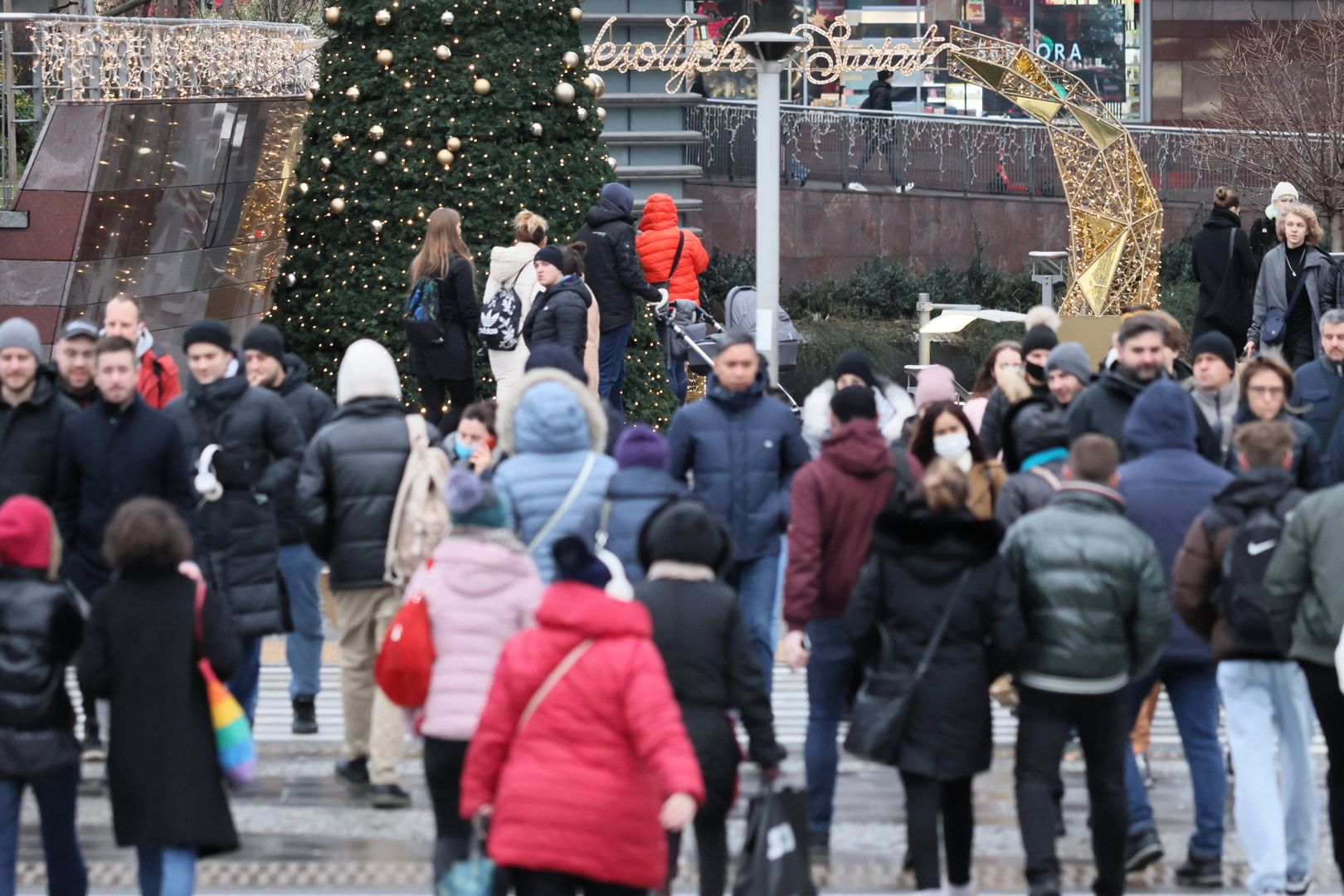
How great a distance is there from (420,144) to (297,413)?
6.39m

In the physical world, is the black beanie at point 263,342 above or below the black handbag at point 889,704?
above

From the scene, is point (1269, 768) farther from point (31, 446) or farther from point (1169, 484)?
point (31, 446)

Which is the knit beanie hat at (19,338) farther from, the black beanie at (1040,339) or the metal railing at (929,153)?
the metal railing at (929,153)

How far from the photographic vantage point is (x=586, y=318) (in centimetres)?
1391

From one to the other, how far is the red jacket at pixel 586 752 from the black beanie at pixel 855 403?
2436 mm

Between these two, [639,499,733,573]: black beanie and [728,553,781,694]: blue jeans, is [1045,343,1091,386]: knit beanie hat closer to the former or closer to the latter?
[728,553,781,694]: blue jeans

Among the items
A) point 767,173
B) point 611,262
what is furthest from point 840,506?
point 611,262

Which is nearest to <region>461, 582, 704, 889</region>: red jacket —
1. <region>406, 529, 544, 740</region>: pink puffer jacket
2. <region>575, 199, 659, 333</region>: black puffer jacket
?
<region>406, 529, 544, 740</region>: pink puffer jacket

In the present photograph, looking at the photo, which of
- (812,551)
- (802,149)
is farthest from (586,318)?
(802,149)

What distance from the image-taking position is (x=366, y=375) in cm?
866

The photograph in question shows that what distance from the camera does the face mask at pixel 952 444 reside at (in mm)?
8844

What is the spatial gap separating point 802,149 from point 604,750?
27733 millimetres

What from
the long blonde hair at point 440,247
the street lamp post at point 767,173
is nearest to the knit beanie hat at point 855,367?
the street lamp post at point 767,173

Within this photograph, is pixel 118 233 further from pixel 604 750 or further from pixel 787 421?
pixel 604 750
